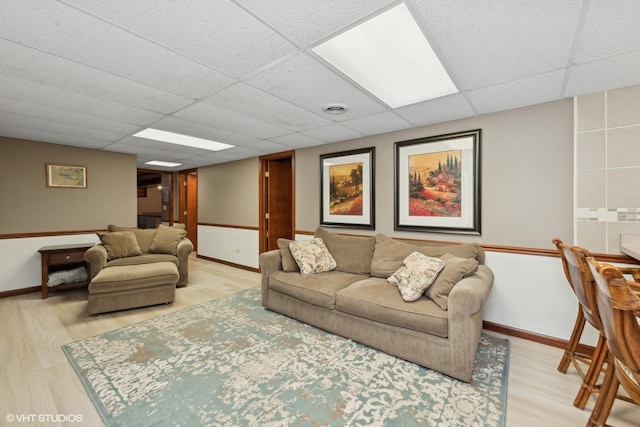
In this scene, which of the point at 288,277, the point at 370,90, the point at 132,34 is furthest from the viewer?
the point at 288,277

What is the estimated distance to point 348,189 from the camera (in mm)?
4023

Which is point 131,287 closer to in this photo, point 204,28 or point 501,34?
point 204,28

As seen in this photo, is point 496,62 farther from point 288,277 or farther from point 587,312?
point 288,277

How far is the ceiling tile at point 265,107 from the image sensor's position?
239 centimetres

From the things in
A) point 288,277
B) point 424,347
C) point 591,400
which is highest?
point 288,277

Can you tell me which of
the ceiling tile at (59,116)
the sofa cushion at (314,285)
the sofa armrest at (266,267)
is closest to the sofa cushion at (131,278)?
the sofa armrest at (266,267)

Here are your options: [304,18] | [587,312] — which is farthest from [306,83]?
[587,312]

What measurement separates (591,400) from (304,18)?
3006 millimetres

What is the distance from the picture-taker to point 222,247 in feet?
19.8

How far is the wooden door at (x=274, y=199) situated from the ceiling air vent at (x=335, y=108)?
2327 millimetres

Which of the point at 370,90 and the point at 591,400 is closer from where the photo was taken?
the point at 591,400

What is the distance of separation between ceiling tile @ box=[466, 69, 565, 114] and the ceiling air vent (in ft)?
3.64

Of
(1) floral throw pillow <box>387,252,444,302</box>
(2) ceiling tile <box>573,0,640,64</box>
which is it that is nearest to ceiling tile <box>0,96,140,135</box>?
(1) floral throw pillow <box>387,252,444,302</box>

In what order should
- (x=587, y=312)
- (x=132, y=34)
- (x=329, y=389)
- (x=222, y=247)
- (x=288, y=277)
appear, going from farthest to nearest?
1. (x=222, y=247)
2. (x=288, y=277)
3. (x=329, y=389)
4. (x=587, y=312)
5. (x=132, y=34)
